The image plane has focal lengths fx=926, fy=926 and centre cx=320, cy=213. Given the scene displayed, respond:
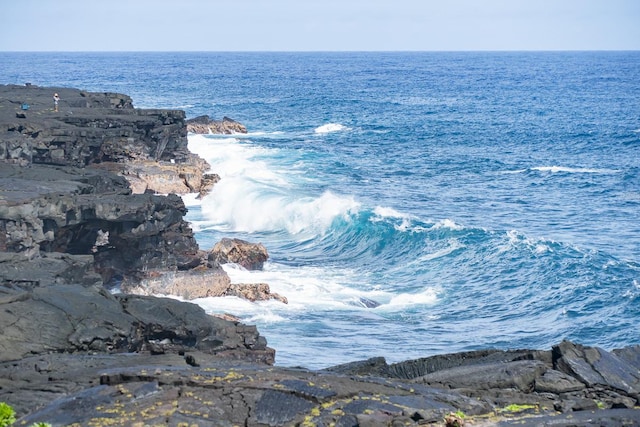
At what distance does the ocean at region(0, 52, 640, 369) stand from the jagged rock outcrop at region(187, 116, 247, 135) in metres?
1.43

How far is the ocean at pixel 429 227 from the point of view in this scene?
33688mm

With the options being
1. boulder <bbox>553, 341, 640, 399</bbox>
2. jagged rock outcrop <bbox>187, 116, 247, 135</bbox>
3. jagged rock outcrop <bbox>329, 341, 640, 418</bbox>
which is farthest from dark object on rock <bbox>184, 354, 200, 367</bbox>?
jagged rock outcrop <bbox>187, 116, 247, 135</bbox>

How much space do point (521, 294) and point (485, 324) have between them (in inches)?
173

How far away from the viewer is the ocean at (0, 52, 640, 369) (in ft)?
111

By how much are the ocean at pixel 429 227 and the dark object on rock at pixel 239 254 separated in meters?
0.59

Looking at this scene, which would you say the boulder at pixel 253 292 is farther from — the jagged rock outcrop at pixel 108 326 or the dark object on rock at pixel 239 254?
the jagged rock outcrop at pixel 108 326

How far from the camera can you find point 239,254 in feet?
132

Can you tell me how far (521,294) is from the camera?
38.4m

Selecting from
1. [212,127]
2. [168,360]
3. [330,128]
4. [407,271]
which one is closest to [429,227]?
[407,271]

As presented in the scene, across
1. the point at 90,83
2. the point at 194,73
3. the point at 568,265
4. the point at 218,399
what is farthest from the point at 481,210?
the point at 194,73

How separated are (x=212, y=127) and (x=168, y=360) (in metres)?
66.9

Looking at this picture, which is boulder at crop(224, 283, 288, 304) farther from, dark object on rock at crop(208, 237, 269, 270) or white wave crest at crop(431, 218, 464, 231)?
white wave crest at crop(431, 218, 464, 231)

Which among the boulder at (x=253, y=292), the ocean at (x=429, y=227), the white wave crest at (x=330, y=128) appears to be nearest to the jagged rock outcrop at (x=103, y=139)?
the ocean at (x=429, y=227)

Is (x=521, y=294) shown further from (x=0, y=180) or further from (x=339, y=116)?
(x=339, y=116)
